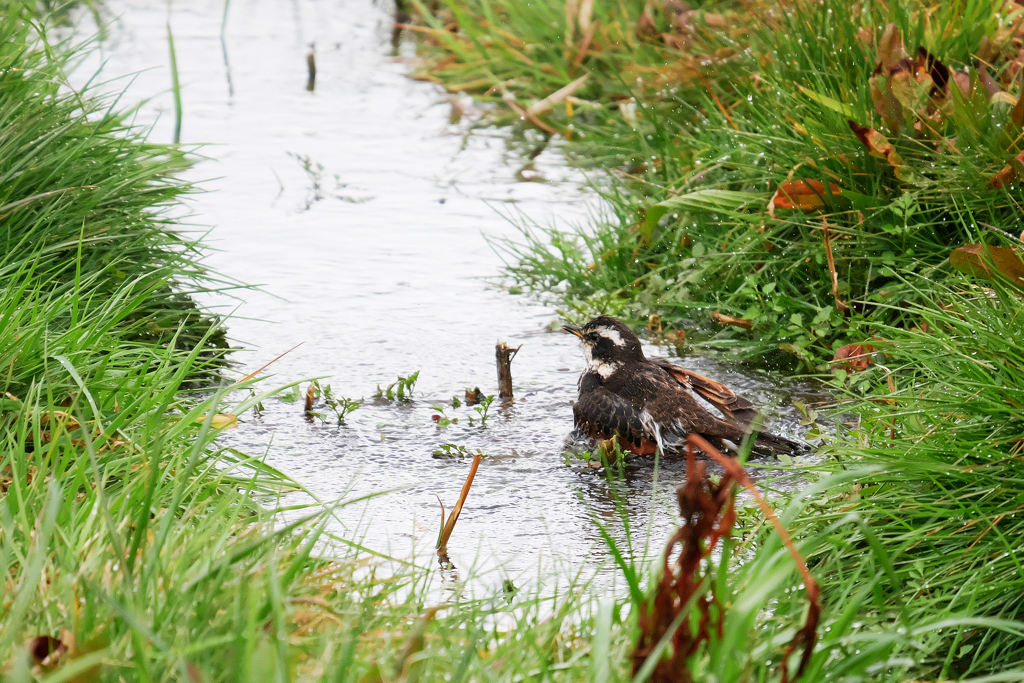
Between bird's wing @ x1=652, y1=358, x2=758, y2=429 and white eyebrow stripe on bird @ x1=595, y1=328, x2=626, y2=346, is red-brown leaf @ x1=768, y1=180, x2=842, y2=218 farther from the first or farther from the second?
white eyebrow stripe on bird @ x1=595, y1=328, x2=626, y2=346

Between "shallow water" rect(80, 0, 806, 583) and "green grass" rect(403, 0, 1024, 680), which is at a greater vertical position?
"green grass" rect(403, 0, 1024, 680)

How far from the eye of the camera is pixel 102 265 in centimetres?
493

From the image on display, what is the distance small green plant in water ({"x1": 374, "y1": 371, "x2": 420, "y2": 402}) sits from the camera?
17.4 ft

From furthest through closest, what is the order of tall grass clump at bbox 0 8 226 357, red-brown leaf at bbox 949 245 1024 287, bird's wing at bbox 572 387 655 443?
bird's wing at bbox 572 387 655 443
tall grass clump at bbox 0 8 226 357
red-brown leaf at bbox 949 245 1024 287

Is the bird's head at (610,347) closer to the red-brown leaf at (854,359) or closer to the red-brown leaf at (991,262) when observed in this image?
the red-brown leaf at (854,359)

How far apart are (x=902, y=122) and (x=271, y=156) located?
5.49 m

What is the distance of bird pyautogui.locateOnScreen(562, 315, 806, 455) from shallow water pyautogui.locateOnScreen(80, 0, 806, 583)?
6.6 inches

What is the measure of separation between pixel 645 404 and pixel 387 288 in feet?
8.09

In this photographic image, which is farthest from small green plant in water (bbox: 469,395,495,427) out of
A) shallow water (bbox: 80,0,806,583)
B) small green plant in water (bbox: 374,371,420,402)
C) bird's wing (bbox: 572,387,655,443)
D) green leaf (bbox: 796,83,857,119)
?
green leaf (bbox: 796,83,857,119)

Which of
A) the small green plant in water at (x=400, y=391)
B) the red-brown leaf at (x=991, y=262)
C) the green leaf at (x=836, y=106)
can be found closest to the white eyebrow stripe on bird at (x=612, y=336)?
the small green plant in water at (x=400, y=391)

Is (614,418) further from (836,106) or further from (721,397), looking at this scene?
(836,106)

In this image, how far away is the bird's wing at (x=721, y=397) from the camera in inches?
196

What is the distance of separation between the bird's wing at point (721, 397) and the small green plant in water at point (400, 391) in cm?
119

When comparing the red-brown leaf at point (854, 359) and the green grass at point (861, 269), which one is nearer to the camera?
the green grass at point (861, 269)
